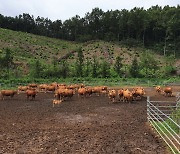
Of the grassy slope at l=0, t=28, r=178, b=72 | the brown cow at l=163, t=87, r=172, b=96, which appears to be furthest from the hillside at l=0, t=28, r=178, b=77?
the brown cow at l=163, t=87, r=172, b=96

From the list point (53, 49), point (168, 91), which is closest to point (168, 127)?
point (168, 91)

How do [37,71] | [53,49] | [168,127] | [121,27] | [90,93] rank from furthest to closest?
[121,27] → [53,49] → [37,71] → [90,93] → [168,127]

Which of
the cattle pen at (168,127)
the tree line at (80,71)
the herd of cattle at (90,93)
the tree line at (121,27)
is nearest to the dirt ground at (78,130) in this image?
the cattle pen at (168,127)

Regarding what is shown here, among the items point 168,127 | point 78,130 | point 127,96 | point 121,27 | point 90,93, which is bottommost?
point 78,130

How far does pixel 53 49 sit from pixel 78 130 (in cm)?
6607

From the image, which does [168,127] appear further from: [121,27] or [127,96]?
[121,27]

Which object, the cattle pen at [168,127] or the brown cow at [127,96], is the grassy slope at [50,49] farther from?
the cattle pen at [168,127]

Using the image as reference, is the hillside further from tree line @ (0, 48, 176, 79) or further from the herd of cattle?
the herd of cattle

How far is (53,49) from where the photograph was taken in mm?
79875

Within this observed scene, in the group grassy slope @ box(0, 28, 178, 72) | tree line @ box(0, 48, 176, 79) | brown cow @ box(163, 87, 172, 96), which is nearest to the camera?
brown cow @ box(163, 87, 172, 96)

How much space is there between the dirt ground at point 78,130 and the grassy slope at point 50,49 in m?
43.7

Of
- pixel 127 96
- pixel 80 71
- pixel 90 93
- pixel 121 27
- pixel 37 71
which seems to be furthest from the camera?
pixel 121 27

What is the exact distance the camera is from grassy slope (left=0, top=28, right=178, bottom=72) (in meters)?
69.9

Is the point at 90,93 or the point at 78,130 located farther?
the point at 90,93
